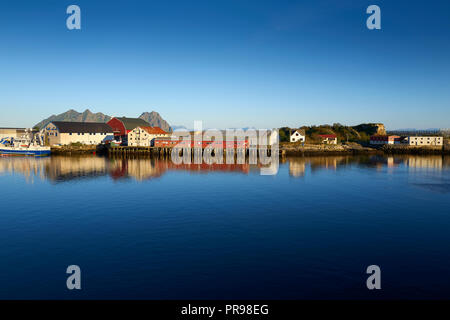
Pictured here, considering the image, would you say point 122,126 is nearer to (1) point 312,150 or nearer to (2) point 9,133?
(2) point 9,133

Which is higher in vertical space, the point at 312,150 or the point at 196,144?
the point at 196,144

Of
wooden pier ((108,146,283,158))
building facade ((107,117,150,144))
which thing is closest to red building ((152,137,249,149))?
wooden pier ((108,146,283,158))

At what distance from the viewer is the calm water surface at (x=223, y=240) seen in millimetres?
14469

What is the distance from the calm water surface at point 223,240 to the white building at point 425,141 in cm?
7778

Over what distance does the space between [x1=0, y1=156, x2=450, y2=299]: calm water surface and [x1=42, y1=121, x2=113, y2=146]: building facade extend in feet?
186

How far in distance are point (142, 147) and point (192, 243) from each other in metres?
73.6

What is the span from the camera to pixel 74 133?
9250cm

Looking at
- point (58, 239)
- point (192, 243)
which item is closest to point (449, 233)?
point (192, 243)

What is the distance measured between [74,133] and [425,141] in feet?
414

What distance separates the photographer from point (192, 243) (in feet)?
65.4

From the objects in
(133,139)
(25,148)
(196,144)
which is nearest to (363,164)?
(196,144)

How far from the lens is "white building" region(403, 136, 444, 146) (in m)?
103

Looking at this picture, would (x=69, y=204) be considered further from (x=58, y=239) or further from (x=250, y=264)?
(x=250, y=264)

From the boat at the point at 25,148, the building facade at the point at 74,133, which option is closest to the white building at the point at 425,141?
the building facade at the point at 74,133
